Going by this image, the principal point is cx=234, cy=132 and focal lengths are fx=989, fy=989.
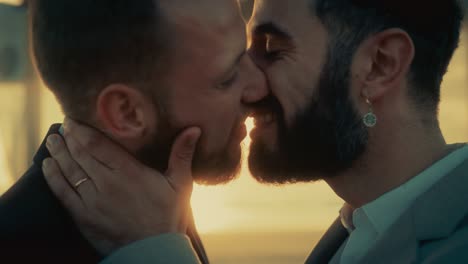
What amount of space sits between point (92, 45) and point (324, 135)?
822 millimetres

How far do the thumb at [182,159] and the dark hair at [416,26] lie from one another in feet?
1.96

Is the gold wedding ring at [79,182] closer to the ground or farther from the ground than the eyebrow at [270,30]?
closer to the ground

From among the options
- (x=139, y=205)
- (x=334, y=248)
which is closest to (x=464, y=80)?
(x=334, y=248)

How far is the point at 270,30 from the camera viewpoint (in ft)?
8.32

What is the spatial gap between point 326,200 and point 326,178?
5182mm

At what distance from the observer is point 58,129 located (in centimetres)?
215

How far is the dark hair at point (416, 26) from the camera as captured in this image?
2.45 metres

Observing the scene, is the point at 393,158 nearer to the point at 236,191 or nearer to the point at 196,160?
the point at 196,160

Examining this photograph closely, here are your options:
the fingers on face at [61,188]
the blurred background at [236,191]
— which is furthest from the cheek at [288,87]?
the blurred background at [236,191]

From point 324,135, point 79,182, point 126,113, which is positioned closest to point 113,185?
point 79,182

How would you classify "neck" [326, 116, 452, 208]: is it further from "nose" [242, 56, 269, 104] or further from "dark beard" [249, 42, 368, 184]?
"nose" [242, 56, 269, 104]

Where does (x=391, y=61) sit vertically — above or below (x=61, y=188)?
above

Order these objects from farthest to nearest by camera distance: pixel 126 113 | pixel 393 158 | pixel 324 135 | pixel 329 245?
pixel 329 245
pixel 324 135
pixel 393 158
pixel 126 113

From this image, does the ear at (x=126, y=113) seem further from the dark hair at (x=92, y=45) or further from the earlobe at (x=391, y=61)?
the earlobe at (x=391, y=61)
